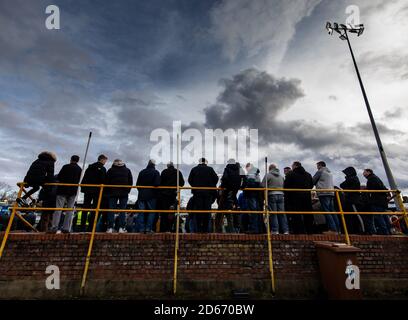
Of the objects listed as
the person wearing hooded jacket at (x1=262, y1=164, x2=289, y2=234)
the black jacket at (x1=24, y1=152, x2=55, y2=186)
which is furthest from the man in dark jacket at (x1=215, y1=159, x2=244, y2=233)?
the black jacket at (x1=24, y1=152, x2=55, y2=186)

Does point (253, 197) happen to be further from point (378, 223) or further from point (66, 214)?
point (66, 214)

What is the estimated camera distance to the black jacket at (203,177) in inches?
243

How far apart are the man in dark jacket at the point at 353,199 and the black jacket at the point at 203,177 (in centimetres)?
396

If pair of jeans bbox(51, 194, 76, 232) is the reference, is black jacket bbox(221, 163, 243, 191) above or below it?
above

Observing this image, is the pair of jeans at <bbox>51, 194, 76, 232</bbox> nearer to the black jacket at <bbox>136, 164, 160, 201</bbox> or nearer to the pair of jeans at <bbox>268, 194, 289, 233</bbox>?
the black jacket at <bbox>136, 164, 160, 201</bbox>

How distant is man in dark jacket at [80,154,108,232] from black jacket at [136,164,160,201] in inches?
39.2

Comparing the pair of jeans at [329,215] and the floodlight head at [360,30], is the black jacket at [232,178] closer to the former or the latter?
the pair of jeans at [329,215]

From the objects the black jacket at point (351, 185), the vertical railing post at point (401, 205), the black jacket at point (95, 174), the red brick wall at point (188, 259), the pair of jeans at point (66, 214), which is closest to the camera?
the red brick wall at point (188, 259)

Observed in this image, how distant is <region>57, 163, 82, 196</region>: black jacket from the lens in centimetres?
579

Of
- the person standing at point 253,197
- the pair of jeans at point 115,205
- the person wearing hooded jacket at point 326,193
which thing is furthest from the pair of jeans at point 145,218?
the person wearing hooded jacket at point 326,193

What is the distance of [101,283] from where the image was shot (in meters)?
4.93
